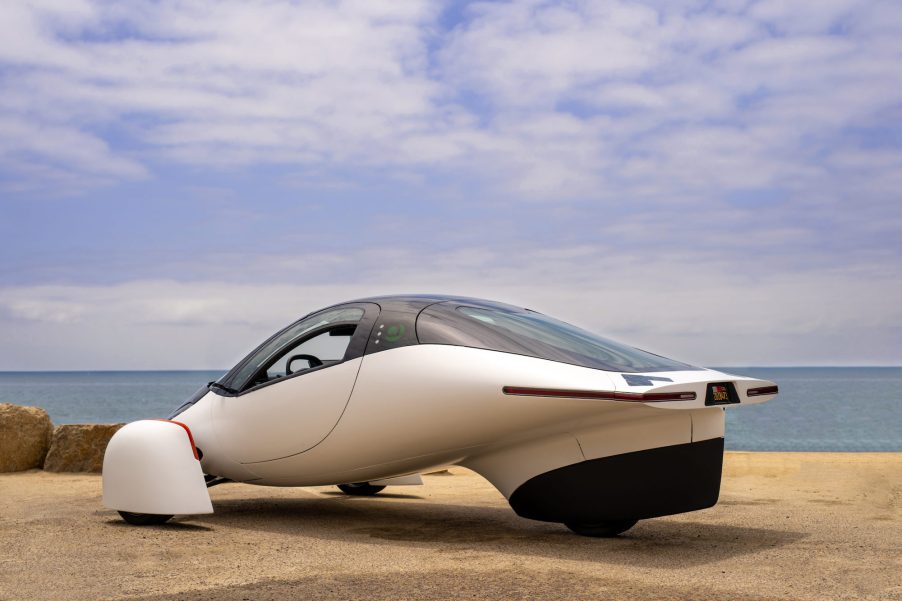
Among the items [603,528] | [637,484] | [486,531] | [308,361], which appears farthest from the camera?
[308,361]

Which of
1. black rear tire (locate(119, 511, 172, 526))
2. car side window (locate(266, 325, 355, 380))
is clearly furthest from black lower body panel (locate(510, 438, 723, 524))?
black rear tire (locate(119, 511, 172, 526))

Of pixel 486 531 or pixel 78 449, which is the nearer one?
pixel 486 531

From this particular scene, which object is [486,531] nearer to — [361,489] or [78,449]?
[361,489]

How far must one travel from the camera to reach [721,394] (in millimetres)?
6512

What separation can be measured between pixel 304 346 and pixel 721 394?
3425 millimetres

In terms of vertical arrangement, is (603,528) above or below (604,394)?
below

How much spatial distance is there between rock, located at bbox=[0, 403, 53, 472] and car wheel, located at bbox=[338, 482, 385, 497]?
15.6ft

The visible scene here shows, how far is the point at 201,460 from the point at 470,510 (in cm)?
246

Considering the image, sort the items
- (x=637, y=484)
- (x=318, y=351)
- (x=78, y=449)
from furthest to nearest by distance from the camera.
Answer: (x=78, y=449), (x=318, y=351), (x=637, y=484)

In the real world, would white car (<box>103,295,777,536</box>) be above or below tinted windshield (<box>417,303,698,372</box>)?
below

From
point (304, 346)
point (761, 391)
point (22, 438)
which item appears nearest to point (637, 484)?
point (761, 391)

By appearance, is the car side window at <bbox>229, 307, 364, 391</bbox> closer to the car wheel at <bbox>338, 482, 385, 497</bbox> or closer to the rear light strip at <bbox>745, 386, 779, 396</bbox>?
the car wheel at <bbox>338, 482, 385, 497</bbox>

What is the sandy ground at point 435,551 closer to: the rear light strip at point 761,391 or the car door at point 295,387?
the car door at point 295,387

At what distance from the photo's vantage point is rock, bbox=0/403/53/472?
12.7 metres
